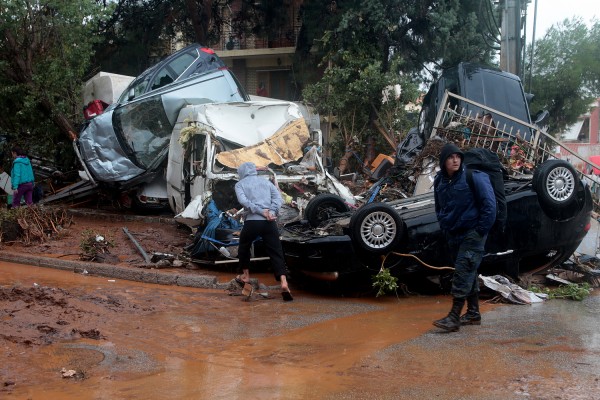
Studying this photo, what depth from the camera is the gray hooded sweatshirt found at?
816 cm

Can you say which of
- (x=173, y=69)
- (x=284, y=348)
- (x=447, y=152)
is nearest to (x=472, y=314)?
(x=447, y=152)

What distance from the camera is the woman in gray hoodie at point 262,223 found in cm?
815

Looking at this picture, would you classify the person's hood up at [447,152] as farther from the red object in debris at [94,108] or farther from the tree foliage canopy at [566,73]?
the tree foliage canopy at [566,73]

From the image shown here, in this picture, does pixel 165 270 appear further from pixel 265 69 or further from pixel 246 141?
pixel 265 69

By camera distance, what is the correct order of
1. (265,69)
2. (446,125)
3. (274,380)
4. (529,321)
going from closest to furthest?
(274,380) < (529,321) < (446,125) < (265,69)

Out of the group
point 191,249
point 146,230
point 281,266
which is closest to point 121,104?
point 146,230

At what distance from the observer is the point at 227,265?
10.3 meters

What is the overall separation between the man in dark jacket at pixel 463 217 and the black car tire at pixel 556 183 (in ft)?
6.42

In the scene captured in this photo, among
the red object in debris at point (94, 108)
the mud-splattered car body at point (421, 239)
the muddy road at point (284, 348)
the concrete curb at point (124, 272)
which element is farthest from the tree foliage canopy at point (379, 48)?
the muddy road at point (284, 348)


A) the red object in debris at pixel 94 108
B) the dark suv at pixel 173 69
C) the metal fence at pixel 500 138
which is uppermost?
the dark suv at pixel 173 69

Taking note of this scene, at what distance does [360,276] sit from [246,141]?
4.29 metres

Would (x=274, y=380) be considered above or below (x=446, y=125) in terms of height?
below

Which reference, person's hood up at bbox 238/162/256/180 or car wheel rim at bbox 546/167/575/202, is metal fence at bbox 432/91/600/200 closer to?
car wheel rim at bbox 546/167/575/202

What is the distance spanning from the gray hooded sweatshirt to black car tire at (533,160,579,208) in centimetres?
299
